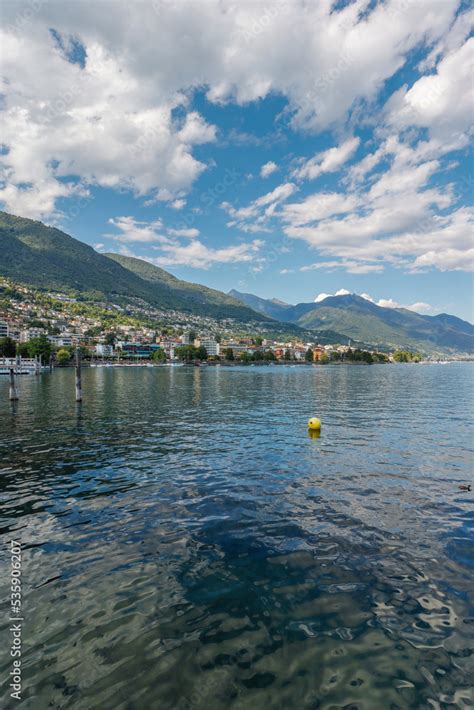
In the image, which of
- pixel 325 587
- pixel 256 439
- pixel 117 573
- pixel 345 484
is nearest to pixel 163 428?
pixel 256 439

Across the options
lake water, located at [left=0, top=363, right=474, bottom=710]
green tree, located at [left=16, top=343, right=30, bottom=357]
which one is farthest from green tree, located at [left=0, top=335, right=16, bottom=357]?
lake water, located at [left=0, top=363, right=474, bottom=710]

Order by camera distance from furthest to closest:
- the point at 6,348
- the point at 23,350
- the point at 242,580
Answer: the point at 23,350
the point at 6,348
the point at 242,580

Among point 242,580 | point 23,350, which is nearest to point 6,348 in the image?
point 23,350

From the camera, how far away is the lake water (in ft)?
22.0

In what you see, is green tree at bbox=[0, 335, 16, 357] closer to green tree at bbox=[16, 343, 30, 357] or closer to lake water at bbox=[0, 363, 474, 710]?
green tree at bbox=[16, 343, 30, 357]

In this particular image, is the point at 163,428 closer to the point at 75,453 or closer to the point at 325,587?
the point at 75,453

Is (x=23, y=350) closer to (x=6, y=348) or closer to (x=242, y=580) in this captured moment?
(x=6, y=348)

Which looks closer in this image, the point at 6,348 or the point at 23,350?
the point at 6,348

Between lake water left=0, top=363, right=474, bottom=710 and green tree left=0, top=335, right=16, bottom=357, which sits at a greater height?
green tree left=0, top=335, right=16, bottom=357

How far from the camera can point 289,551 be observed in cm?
1119

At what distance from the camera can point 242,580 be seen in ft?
32.0

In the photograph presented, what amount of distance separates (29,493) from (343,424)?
2727 centimetres

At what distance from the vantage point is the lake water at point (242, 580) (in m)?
6.70

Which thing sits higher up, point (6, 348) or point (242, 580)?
point (6, 348)
